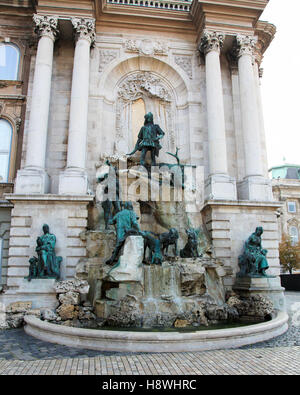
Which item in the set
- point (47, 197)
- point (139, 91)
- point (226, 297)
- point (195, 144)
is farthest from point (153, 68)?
point (226, 297)

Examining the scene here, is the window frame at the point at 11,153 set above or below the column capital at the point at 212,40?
below

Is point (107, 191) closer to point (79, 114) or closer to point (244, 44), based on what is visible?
point (79, 114)

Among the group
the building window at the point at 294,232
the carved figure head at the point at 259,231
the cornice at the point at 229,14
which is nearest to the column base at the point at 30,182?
the carved figure head at the point at 259,231

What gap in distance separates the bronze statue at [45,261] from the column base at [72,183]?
7.93 ft

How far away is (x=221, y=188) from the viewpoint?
598 inches

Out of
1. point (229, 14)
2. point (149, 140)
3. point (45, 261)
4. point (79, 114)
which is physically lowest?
point (45, 261)

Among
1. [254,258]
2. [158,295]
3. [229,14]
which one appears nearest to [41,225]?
[158,295]

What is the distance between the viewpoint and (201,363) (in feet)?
19.9

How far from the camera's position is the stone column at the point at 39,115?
14.0 metres

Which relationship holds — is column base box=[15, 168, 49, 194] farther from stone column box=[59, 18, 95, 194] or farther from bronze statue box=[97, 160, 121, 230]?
bronze statue box=[97, 160, 121, 230]

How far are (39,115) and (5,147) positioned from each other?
339cm

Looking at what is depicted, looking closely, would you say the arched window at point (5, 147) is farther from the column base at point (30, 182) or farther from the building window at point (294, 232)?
the building window at point (294, 232)

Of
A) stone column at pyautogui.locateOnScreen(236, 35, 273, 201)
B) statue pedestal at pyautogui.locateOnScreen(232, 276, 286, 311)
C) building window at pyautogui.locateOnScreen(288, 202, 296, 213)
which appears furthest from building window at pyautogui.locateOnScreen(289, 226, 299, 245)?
statue pedestal at pyautogui.locateOnScreen(232, 276, 286, 311)

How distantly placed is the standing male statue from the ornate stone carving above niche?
426cm
